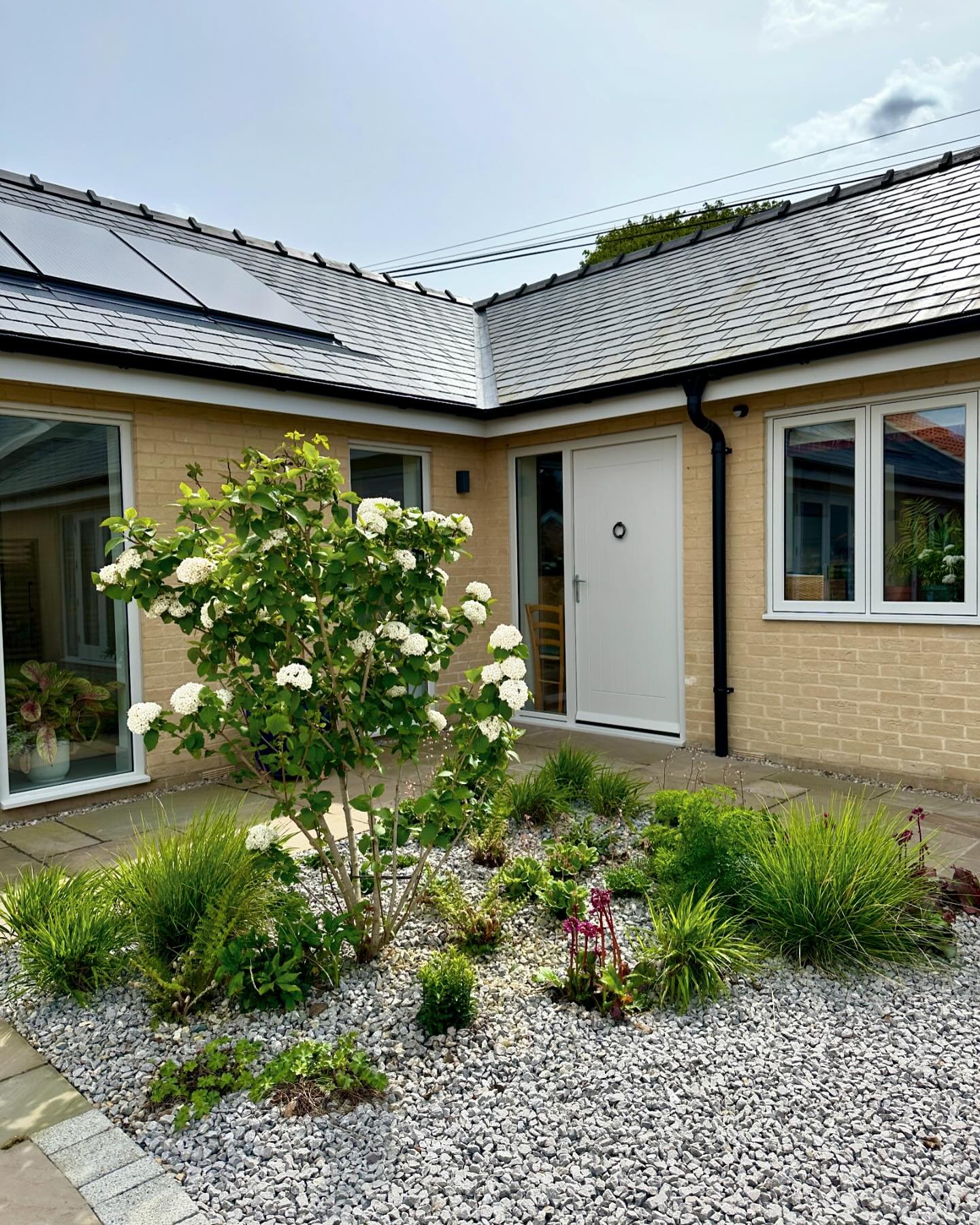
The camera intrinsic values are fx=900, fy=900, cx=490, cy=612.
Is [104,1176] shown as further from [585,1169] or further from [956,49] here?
[956,49]

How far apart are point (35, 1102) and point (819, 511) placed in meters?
5.56

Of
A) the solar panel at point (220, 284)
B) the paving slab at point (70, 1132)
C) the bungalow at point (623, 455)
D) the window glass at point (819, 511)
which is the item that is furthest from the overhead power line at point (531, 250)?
the paving slab at point (70, 1132)

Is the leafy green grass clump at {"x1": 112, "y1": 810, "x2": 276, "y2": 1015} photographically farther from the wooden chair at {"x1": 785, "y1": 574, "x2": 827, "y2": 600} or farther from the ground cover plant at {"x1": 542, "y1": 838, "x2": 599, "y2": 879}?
the wooden chair at {"x1": 785, "y1": 574, "x2": 827, "y2": 600}

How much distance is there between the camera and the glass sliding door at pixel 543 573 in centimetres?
803

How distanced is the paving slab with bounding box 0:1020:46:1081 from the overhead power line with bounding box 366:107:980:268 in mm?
18577

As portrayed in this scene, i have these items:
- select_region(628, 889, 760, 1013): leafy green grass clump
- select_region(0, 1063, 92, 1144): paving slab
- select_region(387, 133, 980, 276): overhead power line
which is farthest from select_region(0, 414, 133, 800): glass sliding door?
select_region(387, 133, 980, 276): overhead power line

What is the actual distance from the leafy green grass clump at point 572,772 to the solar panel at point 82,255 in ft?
14.3

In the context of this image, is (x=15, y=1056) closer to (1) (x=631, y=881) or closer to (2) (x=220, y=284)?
(1) (x=631, y=881)

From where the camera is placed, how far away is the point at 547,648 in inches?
322

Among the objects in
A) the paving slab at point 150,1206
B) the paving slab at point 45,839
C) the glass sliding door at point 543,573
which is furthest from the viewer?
the glass sliding door at point 543,573

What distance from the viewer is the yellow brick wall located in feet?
18.5

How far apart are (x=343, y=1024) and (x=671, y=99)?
1348 cm

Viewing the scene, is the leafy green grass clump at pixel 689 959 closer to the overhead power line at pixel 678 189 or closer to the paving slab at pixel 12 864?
the paving slab at pixel 12 864

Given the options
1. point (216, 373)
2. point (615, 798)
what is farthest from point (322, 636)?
point (216, 373)
